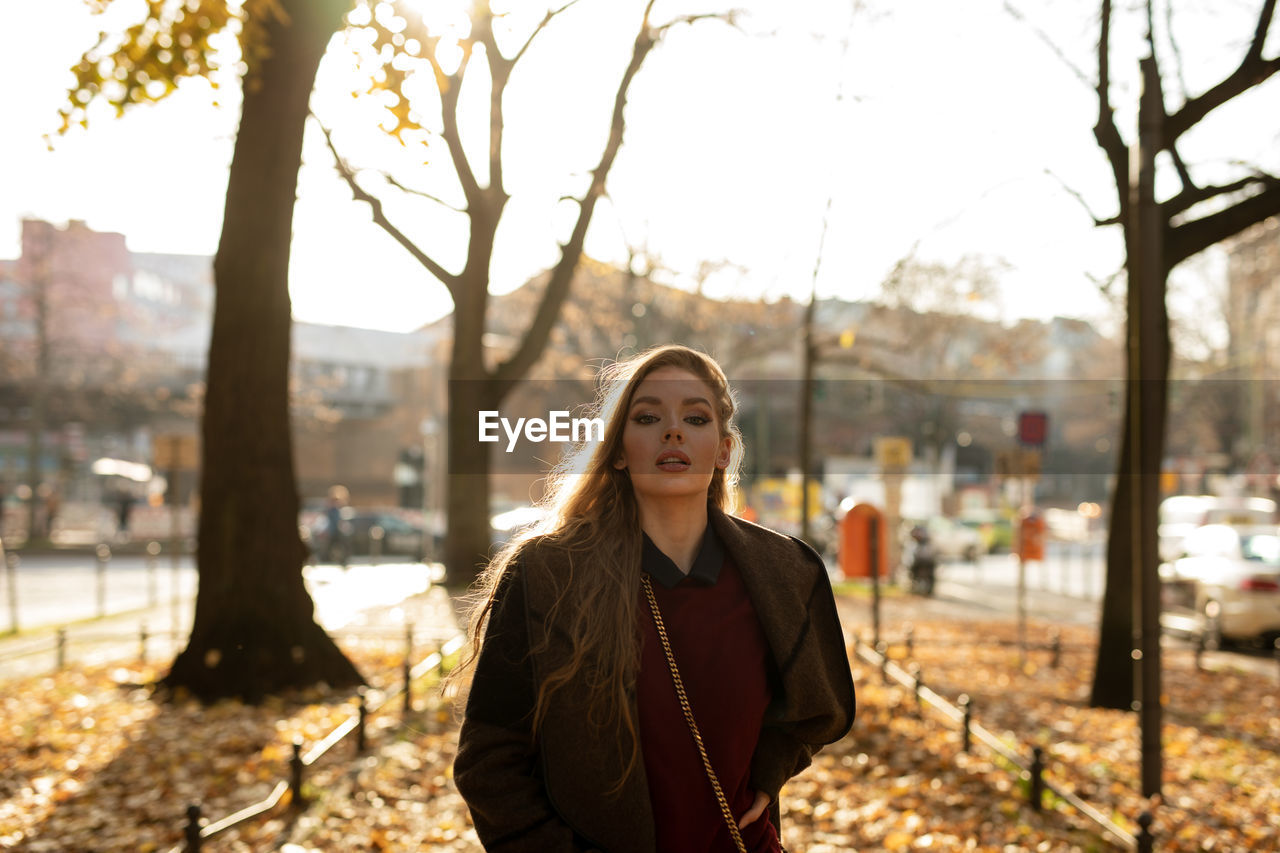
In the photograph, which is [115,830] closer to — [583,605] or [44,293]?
[583,605]

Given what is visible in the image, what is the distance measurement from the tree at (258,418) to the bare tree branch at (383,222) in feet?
17.9

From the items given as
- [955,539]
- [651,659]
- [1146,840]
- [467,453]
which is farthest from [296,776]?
[955,539]

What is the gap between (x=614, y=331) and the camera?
38875 millimetres

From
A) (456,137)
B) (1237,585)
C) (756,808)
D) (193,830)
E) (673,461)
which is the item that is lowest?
(1237,585)

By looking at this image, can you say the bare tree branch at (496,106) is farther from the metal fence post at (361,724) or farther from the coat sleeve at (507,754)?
the coat sleeve at (507,754)

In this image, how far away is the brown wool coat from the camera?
2365mm

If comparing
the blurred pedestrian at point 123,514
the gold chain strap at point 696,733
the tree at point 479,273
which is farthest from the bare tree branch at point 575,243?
the blurred pedestrian at point 123,514

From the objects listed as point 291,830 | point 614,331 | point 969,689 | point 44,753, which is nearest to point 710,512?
point 291,830

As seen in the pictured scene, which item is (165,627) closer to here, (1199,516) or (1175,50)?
(1175,50)

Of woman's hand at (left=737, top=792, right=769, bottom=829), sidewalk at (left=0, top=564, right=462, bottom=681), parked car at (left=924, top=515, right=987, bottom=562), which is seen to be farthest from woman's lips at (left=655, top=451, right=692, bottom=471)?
parked car at (left=924, top=515, right=987, bottom=562)

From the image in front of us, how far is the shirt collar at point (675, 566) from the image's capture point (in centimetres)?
255

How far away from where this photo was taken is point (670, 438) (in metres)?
2.61

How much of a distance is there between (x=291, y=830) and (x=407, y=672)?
3180 millimetres

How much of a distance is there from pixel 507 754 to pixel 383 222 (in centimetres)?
1535
